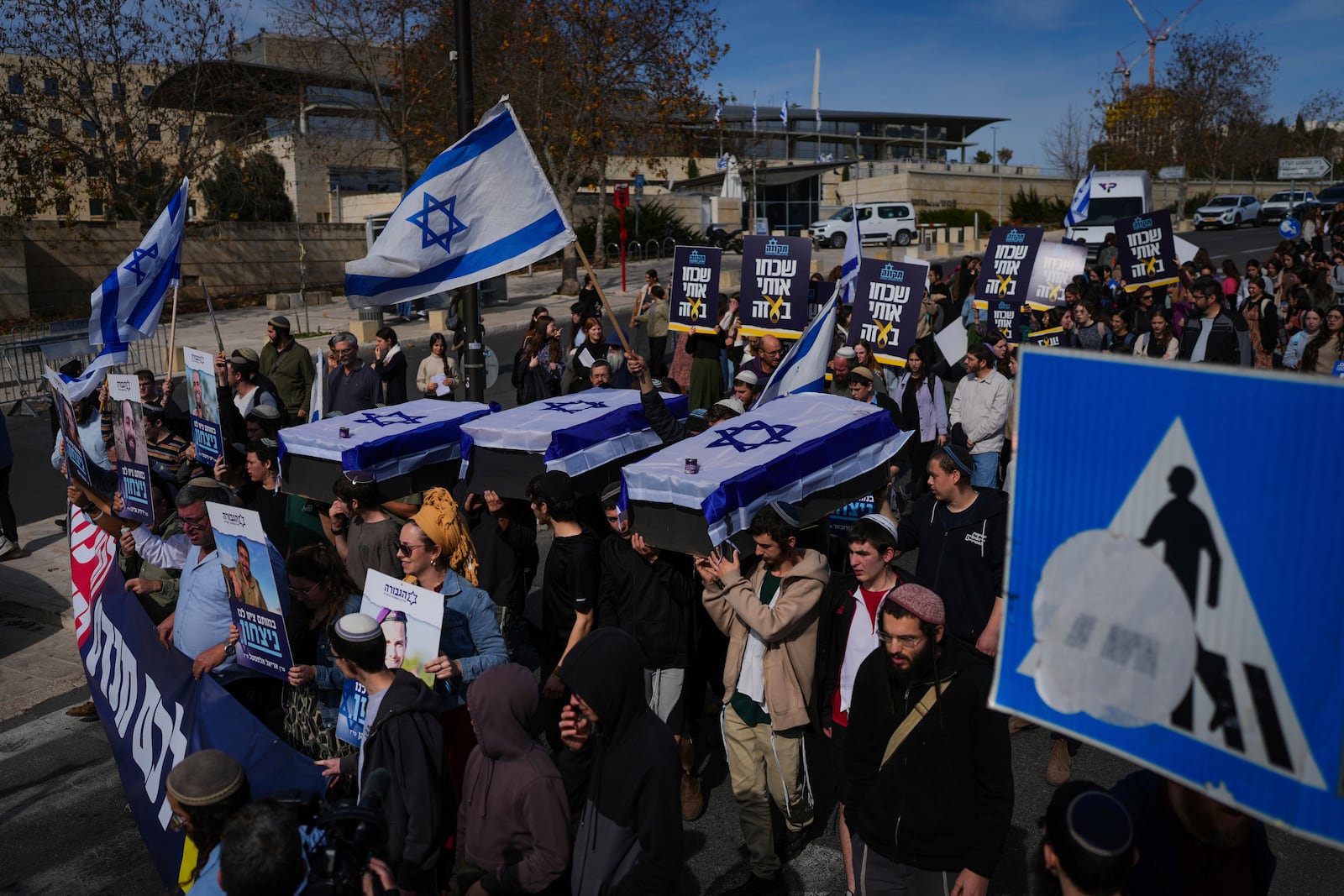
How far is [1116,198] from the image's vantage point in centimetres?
3347

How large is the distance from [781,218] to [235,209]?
25485 millimetres

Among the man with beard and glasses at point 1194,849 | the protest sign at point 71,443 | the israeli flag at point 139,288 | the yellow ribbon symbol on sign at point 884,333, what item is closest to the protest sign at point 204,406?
the protest sign at point 71,443

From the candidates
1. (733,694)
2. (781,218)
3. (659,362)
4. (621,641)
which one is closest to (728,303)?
(659,362)

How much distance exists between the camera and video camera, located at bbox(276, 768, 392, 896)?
2.77 m

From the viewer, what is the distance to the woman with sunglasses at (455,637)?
4.47 metres

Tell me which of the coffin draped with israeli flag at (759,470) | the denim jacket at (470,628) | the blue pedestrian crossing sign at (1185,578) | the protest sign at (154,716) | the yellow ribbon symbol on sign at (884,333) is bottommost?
the protest sign at (154,716)

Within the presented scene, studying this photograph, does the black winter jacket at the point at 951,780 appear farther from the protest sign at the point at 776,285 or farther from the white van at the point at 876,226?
the white van at the point at 876,226

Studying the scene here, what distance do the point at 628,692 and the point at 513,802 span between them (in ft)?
1.65

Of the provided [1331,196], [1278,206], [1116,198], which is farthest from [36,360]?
[1278,206]

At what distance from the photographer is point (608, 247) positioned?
42938mm

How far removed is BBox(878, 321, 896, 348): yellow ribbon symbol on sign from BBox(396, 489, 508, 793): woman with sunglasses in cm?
619

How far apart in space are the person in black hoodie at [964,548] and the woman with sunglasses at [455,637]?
207 cm

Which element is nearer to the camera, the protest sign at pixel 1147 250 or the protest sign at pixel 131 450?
the protest sign at pixel 131 450

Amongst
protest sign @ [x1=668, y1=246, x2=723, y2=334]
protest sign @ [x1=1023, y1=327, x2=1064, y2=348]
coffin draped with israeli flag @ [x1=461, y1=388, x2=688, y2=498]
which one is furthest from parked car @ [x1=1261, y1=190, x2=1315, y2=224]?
coffin draped with israeli flag @ [x1=461, y1=388, x2=688, y2=498]
